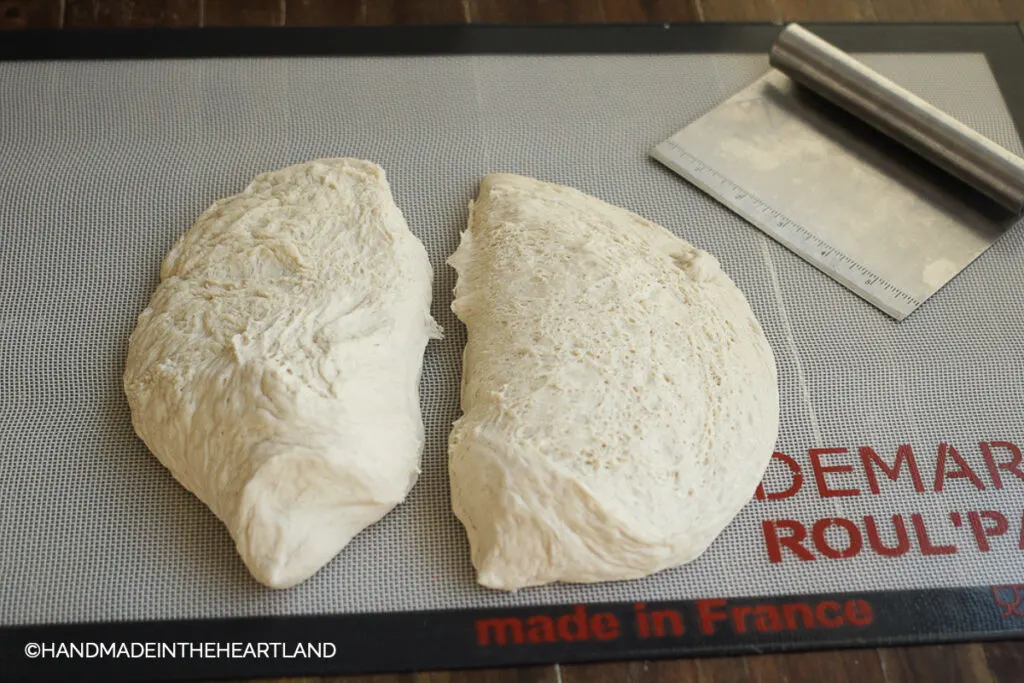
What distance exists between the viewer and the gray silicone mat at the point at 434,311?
1.01m

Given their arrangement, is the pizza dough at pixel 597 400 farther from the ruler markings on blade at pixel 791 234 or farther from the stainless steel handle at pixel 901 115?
the stainless steel handle at pixel 901 115

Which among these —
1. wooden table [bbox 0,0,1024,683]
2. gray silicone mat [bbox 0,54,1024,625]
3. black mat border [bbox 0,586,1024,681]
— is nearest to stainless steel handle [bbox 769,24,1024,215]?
gray silicone mat [bbox 0,54,1024,625]

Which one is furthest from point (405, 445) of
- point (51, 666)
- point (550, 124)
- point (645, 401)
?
point (550, 124)

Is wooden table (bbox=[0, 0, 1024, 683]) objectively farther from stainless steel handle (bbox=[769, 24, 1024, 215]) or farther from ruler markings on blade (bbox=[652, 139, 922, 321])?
ruler markings on blade (bbox=[652, 139, 922, 321])

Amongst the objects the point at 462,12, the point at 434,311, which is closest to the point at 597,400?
the point at 434,311

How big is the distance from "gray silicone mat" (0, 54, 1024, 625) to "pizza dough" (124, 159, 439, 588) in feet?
0.17

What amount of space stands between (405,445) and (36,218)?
0.63 meters

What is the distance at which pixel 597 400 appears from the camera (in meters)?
1.03

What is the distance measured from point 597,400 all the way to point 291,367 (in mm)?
328

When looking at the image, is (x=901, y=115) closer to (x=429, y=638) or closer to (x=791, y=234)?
(x=791, y=234)

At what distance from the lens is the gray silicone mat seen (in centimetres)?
101

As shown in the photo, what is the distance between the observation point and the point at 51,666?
3.09 ft

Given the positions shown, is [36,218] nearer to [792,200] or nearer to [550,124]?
[550,124]

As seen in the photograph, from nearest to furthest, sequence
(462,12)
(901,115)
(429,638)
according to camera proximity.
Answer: (429,638), (901,115), (462,12)
